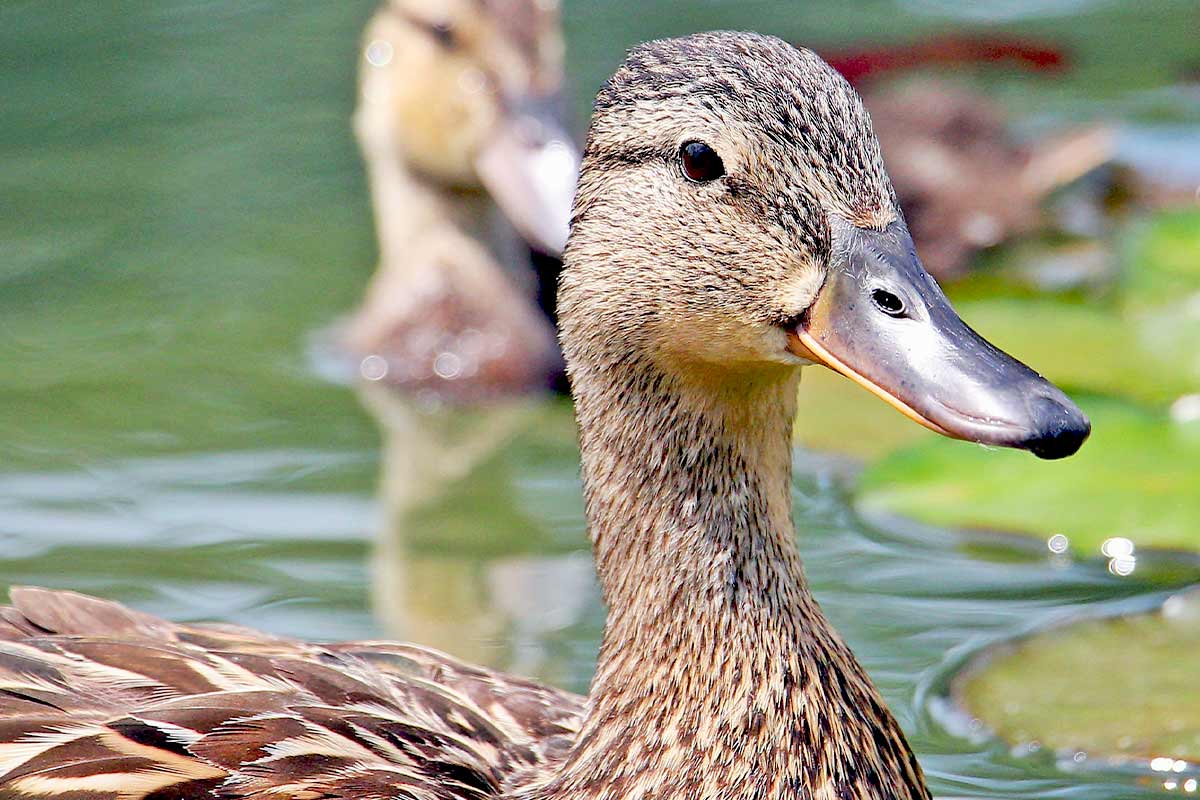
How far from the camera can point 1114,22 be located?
849 cm

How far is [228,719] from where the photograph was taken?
3.03 metres

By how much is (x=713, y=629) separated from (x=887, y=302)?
61 cm

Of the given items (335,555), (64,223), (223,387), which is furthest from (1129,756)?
(64,223)

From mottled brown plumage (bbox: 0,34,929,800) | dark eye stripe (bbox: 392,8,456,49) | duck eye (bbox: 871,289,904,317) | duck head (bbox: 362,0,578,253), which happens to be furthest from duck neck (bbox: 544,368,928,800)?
dark eye stripe (bbox: 392,8,456,49)

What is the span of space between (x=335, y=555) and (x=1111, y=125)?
12.1 ft

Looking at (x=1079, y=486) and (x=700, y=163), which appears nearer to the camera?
(x=700, y=163)

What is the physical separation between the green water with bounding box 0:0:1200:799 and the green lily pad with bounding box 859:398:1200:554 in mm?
93

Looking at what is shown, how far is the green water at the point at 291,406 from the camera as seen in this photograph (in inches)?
180

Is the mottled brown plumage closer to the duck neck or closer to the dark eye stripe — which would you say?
the duck neck

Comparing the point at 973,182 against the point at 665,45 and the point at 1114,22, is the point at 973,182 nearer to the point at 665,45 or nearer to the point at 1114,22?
the point at 1114,22

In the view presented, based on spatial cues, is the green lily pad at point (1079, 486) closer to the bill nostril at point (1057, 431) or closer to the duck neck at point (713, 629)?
the duck neck at point (713, 629)

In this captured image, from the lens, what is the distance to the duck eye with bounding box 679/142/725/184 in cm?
303

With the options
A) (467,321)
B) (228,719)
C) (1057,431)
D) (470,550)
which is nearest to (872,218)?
(1057,431)

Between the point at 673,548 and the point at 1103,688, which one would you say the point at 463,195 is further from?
the point at 673,548
